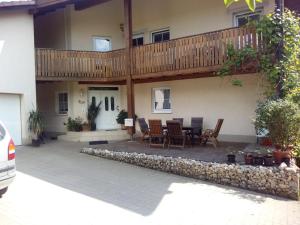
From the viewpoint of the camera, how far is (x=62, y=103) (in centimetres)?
1884

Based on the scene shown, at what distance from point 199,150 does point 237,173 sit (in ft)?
10.2

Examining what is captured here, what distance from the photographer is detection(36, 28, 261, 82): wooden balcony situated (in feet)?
40.7

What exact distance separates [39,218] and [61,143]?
9.74 m

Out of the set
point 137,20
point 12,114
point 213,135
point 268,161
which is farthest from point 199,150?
point 137,20

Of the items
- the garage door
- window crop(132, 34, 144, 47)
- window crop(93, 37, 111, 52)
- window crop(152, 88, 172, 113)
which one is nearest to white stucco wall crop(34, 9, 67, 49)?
window crop(93, 37, 111, 52)

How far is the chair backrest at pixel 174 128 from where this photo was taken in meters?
12.0

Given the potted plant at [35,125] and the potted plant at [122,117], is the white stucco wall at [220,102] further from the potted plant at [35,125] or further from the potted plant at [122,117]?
the potted plant at [35,125]

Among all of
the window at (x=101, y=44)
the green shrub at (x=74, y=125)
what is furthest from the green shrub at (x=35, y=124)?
the window at (x=101, y=44)

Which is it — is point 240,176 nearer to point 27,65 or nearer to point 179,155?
point 179,155

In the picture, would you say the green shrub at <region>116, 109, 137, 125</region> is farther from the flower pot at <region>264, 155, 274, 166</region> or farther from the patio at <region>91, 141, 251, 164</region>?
the flower pot at <region>264, 155, 274, 166</region>

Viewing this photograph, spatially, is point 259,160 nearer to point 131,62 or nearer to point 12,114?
point 131,62

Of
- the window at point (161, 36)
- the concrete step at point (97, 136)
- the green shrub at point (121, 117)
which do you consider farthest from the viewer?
the green shrub at point (121, 117)

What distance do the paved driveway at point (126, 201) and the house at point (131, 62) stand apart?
5260 mm

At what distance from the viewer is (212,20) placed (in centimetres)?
1484
